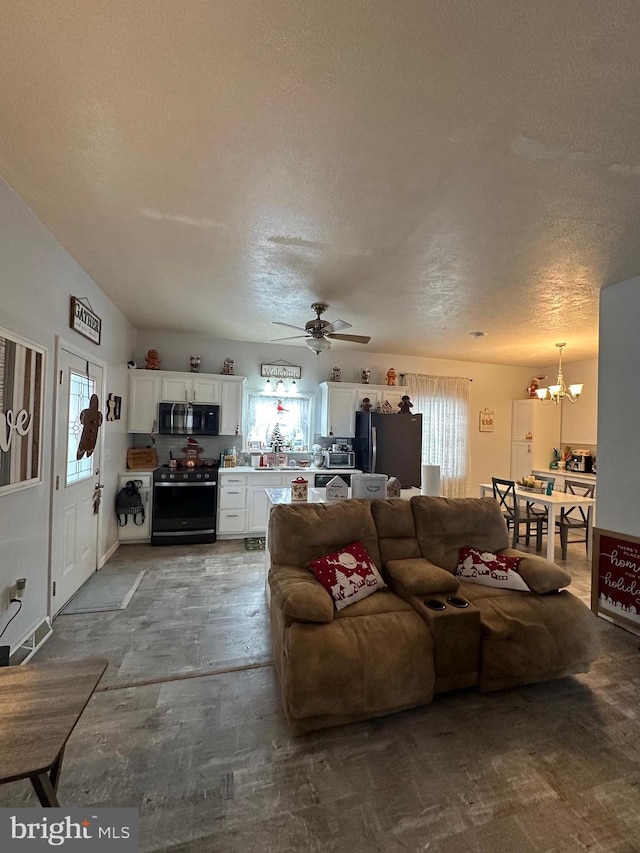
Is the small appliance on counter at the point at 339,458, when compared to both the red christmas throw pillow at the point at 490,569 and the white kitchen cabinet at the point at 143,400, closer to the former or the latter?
the white kitchen cabinet at the point at 143,400

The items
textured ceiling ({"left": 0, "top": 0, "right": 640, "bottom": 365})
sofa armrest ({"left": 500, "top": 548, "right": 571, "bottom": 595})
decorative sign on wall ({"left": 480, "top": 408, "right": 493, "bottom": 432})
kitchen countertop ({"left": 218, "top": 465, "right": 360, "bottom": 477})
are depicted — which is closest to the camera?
textured ceiling ({"left": 0, "top": 0, "right": 640, "bottom": 365})

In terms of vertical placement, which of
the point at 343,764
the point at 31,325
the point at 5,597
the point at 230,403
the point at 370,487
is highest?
the point at 31,325

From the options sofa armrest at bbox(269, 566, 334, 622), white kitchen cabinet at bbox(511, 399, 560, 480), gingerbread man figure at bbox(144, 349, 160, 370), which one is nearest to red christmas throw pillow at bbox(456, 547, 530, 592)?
sofa armrest at bbox(269, 566, 334, 622)

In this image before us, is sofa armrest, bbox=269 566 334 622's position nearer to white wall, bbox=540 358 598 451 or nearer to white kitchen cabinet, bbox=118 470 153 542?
white kitchen cabinet, bbox=118 470 153 542

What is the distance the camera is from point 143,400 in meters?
4.74

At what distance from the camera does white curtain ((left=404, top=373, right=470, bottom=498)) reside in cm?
601

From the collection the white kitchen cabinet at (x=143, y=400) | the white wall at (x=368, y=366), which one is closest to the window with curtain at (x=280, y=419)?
the white wall at (x=368, y=366)

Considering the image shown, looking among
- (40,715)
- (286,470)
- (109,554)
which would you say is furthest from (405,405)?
(40,715)

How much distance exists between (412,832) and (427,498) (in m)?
1.77

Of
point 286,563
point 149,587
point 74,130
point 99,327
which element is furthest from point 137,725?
point 99,327

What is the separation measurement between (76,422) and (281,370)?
2981mm

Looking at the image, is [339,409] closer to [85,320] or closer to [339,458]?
[339,458]

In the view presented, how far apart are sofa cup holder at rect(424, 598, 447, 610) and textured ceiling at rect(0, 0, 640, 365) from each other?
88.8 inches

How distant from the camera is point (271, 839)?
1.31m
